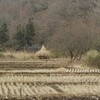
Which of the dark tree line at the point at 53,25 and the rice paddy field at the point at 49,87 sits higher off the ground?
the rice paddy field at the point at 49,87

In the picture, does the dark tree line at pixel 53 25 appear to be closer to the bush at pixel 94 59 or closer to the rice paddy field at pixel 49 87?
the bush at pixel 94 59

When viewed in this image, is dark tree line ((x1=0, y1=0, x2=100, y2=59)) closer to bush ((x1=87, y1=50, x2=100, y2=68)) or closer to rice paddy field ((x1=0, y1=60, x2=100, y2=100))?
bush ((x1=87, y1=50, x2=100, y2=68))

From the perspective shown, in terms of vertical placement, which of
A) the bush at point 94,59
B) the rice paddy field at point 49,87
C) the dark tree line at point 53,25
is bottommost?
the dark tree line at point 53,25

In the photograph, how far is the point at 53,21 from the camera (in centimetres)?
5228

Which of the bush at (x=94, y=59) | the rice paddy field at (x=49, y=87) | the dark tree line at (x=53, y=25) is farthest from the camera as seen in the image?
the dark tree line at (x=53, y=25)

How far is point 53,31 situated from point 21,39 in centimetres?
755

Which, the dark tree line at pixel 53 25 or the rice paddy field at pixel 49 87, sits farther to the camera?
the dark tree line at pixel 53 25

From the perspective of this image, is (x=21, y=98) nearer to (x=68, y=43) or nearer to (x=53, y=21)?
(x=68, y=43)

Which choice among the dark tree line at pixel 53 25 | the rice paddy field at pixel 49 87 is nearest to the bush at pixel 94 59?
the dark tree line at pixel 53 25

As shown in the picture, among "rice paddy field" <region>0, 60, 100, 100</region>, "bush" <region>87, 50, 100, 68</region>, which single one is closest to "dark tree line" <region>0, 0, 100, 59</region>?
"bush" <region>87, 50, 100, 68</region>

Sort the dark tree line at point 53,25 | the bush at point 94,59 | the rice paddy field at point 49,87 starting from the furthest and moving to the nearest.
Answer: the dark tree line at point 53,25
the bush at point 94,59
the rice paddy field at point 49,87

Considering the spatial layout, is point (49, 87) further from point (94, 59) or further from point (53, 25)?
point (53, 25)

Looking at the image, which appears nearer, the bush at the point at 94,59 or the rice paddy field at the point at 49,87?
the rice paddy field at the point at 49,87

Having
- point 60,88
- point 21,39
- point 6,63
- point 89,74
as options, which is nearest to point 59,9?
point 21,39
